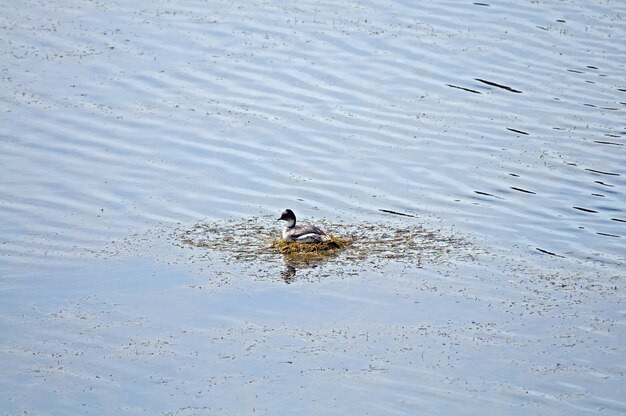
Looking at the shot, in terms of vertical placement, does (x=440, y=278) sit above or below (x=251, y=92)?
below

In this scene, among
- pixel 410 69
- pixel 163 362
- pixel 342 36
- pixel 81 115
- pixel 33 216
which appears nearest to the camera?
pixel 163 362

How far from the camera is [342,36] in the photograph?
27.6 meters

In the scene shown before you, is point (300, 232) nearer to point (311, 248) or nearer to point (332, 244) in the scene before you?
point (311, 248)

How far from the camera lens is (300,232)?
57.3 ft

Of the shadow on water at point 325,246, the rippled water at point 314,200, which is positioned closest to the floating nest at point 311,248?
the shadow on water at point 325,246

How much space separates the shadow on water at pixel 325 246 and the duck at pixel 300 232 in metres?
0.09

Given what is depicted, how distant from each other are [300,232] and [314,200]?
233cm

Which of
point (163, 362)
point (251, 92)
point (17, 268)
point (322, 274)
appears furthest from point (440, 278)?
point (251, 92)

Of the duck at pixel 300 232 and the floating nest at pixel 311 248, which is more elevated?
the duck at pixel 300 232

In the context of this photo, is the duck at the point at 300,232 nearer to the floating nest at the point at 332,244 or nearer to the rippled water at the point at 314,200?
the floating nest at the point at 332,244

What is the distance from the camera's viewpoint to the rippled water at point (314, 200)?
45.4 ft

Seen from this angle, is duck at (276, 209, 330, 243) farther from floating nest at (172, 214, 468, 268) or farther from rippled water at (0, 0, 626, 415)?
rippled water at (0, 0, 626, 415)

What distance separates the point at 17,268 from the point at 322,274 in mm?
4324

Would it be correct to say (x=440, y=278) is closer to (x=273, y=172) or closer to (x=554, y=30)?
(x=273, y=172)
